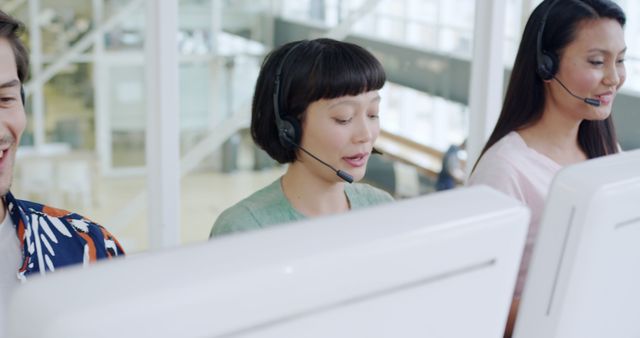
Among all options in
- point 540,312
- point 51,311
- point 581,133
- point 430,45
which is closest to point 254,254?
point 51,311

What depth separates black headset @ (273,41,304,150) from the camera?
5.37ft

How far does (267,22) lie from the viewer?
3.56m

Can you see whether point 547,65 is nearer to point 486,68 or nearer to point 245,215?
point 245,215

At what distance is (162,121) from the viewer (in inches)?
105

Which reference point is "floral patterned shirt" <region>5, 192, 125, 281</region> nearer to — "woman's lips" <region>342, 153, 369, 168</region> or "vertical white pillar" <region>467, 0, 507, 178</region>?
"woman's lips" <region>342, 153, 369, 168</region>

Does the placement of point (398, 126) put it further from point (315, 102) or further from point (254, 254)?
point (254, 254)

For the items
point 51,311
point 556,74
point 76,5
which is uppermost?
point 51,311

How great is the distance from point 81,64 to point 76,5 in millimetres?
543

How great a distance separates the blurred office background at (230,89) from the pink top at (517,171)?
47.4 inches

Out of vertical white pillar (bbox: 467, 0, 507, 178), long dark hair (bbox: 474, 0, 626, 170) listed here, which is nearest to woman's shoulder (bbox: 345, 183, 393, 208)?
long dark hair (bbox: 474, 0, 626, 170)

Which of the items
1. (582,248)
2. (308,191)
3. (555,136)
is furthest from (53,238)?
(555,136)

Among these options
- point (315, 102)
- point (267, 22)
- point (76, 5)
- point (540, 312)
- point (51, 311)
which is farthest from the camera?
point (76, 5)

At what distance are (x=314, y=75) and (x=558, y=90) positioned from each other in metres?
0.69

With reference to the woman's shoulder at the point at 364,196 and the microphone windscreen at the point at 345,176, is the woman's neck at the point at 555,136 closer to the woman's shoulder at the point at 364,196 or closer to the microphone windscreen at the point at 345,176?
the woman's shoulder at the point at 364,196
